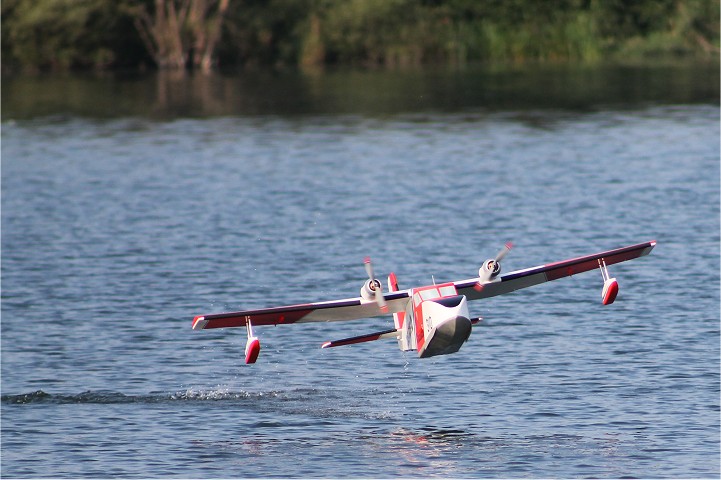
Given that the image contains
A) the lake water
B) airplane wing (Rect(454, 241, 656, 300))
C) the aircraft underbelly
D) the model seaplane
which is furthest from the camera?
airplane wing (Rect(454, 241, 656, 300))

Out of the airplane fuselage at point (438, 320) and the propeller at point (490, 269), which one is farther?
the propeller at point (490, 269)

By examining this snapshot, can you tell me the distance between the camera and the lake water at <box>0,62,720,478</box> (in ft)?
102

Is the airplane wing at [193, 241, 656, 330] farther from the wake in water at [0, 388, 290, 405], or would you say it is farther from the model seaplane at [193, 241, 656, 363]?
the wake in water at [0, 388, 290, 405]

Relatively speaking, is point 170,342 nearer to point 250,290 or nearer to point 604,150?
point 250,290

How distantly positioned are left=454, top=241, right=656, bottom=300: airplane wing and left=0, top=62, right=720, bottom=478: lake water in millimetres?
3202

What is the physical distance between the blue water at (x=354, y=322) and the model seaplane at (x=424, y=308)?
2.67 m

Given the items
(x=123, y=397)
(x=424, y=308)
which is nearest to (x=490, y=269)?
(x=424, y=308)

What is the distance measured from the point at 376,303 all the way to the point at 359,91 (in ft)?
302

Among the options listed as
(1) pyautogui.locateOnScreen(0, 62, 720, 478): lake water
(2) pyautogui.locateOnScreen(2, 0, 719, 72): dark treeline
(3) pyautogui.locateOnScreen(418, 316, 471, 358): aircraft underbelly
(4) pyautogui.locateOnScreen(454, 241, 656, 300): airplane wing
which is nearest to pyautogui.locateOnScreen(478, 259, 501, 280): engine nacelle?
(3) pyautogui.locateOnScreen(418, 316, 471, 358): aircraft underbelly

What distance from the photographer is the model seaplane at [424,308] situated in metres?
29.1

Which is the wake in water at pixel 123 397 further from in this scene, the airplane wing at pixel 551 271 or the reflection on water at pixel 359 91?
the reflection on water at pixel 359 91

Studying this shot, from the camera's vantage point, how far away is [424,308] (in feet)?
97.4

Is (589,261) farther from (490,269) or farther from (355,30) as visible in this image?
(355,30)

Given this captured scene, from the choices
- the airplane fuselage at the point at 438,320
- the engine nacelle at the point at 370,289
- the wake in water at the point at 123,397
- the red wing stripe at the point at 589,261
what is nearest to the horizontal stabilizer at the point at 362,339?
the airplane fuselage at the point at 438,320
